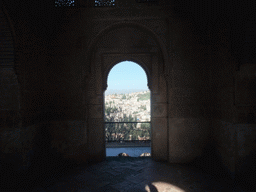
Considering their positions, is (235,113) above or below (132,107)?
above

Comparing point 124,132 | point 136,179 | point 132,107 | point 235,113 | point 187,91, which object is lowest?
point 136,179

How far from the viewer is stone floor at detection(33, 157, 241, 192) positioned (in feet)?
11.3

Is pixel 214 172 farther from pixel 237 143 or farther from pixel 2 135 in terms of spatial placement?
pixel 2 135

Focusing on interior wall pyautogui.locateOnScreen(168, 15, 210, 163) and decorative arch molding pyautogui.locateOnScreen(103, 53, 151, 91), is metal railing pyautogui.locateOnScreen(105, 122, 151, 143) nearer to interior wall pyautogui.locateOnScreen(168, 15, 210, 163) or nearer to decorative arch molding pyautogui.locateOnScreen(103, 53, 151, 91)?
interior wall pyautogui.locateOnScreen(168, 15, 210, 163)

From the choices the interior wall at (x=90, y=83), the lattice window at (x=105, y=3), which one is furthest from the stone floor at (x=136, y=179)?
the lattice window at (x=105, y=3)

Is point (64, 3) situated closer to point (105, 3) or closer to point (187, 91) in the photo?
point (105, 3)

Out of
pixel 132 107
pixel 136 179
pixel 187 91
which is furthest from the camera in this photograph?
pixel 132 107

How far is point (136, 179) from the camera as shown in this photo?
3.85 meters

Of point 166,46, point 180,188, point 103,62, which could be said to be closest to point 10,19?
point 103,62

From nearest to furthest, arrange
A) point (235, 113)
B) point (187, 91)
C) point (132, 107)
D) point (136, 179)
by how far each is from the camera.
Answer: point (235, 113) → point (136, 179) → point (187, 91) → point (132, 107)

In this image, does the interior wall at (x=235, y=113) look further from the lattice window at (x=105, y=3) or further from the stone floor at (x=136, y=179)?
the lattice window at (x=105, y=3)

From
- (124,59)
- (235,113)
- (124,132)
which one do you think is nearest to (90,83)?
(124,59)

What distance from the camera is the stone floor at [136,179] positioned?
343 centimetres

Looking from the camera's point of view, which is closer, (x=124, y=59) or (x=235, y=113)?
(x=235, y=113)
